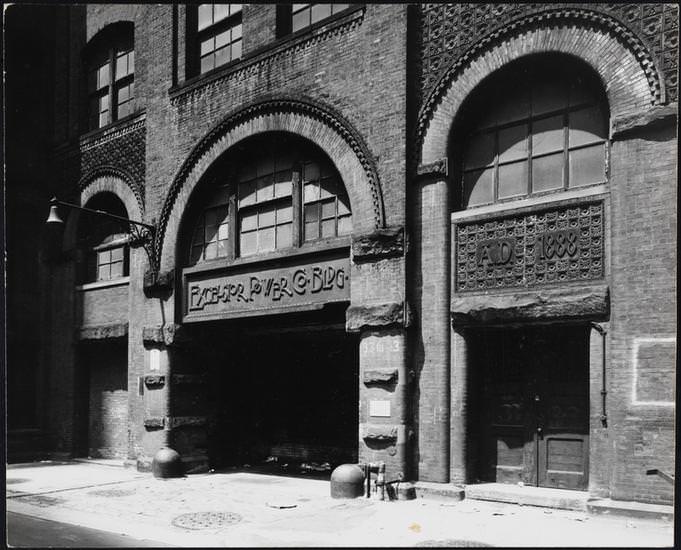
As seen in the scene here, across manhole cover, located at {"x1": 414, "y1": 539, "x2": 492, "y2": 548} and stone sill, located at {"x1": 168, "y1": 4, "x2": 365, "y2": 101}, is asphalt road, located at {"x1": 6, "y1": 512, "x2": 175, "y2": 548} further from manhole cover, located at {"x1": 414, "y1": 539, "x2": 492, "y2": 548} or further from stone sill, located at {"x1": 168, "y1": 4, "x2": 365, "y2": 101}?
stone sill, located at {"x1": 168, "y1": 4, "x2": 365, "y2": 101}

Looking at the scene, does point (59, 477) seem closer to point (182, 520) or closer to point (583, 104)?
point (182, 520)

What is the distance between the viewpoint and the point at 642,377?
962cm

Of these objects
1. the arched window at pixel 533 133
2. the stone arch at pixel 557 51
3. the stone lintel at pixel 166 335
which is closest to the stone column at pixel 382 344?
the arched window at pixel 533 133

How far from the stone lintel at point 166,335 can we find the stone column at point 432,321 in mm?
6027

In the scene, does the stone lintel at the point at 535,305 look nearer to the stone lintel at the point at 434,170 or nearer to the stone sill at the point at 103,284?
the stone lintel at the point at 434,170

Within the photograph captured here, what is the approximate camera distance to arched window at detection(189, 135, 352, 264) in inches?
549

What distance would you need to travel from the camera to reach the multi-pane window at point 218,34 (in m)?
15.7

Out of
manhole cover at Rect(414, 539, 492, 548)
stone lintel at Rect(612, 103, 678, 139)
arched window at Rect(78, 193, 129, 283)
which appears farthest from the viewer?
arched window at Rect(78, 193, 129, 283)

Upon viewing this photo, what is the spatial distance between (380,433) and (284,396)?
4985mm

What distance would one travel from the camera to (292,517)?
10.5 metres

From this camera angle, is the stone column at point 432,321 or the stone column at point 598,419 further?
the stone column at point 432,321

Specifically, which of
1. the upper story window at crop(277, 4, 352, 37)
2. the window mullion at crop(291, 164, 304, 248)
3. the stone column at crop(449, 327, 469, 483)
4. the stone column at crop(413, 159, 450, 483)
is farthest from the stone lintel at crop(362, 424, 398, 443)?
the upper story window at crop(277, 4, 352, 37)

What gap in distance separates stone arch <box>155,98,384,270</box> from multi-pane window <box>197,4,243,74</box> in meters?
1.88

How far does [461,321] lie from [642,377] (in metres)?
2.98
